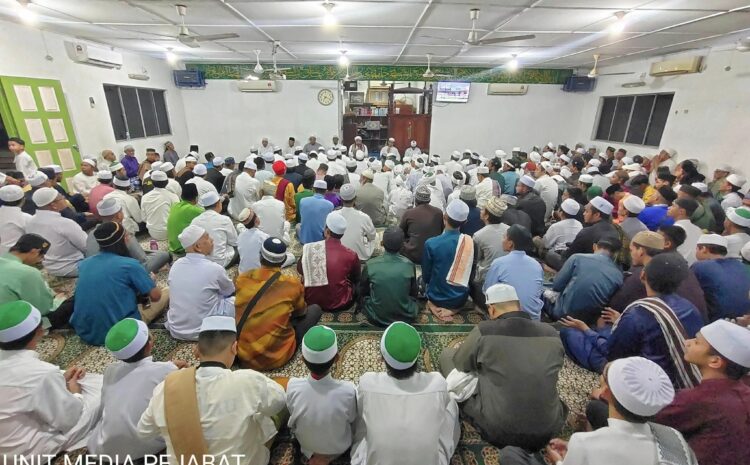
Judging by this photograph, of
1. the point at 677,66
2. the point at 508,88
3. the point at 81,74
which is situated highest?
the point at 677,66

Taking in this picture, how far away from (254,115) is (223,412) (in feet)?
31.8

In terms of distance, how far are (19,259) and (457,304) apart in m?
3.41

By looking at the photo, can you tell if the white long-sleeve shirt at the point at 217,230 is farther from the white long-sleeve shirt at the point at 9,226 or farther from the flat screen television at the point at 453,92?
the flat screen television at the point at 453,92

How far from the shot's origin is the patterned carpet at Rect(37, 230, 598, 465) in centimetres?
186

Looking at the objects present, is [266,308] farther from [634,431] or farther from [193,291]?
[634,431]

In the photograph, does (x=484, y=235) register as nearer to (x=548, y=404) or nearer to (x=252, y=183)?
(x=548, y=404)

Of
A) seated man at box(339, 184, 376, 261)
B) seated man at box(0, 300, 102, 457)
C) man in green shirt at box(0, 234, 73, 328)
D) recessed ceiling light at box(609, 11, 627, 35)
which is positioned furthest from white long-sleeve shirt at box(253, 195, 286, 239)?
recessed ceiling light at box(609, 11, 627, 35)

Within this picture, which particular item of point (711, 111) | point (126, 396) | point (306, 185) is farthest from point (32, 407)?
point (711, 111)

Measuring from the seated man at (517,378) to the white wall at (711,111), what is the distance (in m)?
6.23

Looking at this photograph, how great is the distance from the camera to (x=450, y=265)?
114 inches

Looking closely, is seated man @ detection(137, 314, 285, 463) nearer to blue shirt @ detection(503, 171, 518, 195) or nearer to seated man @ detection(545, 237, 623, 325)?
seated man @ detection(545, 237, 623, 325)

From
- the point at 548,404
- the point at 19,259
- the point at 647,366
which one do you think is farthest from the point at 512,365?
the point at 19,259

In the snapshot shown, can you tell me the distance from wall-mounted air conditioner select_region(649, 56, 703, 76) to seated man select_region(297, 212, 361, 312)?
7.21 metres

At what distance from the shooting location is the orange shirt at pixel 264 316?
2.18 metres
